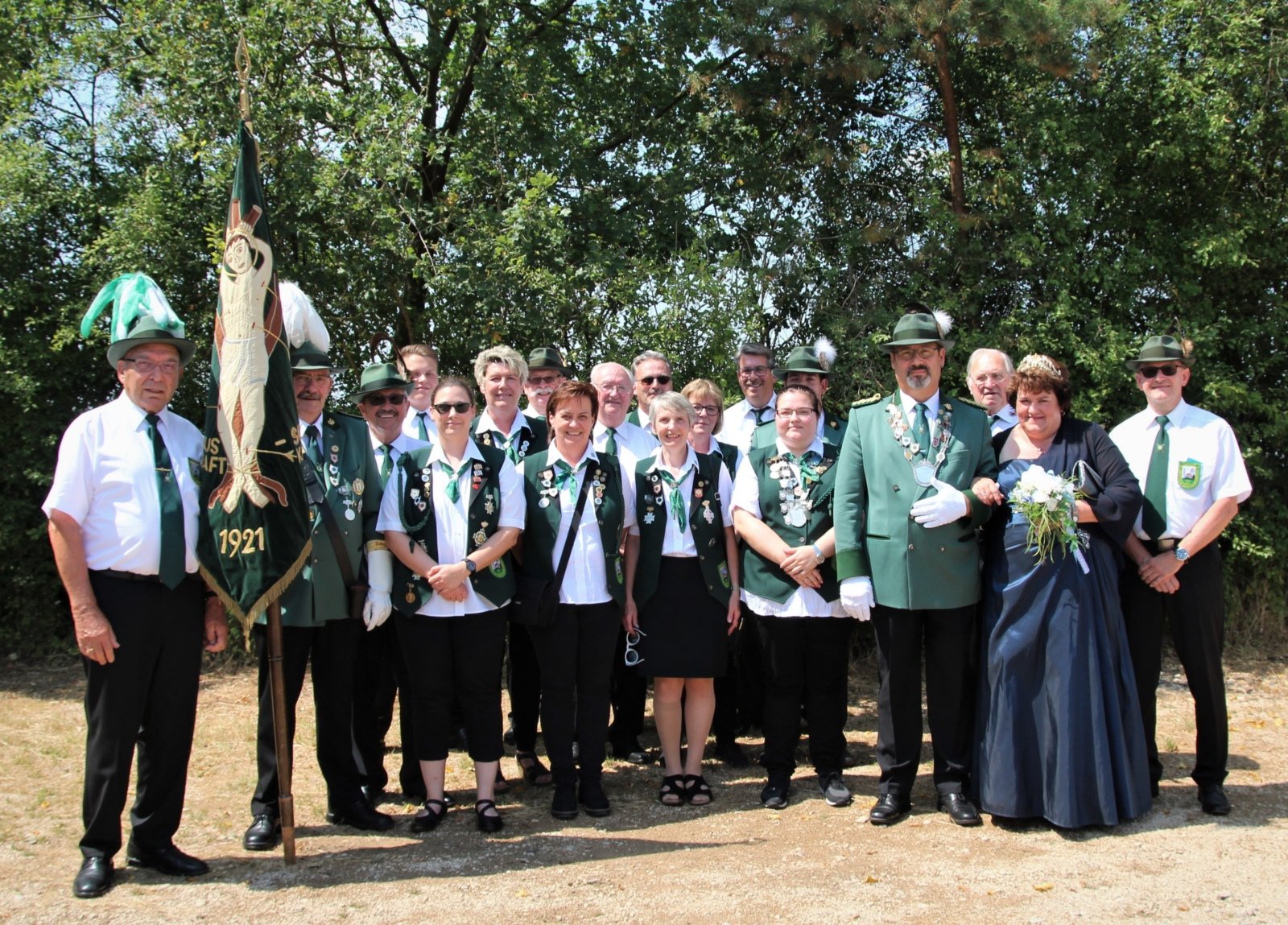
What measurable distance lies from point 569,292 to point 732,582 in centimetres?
351

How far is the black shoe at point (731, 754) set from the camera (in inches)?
253

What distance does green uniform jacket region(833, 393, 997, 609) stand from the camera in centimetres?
514

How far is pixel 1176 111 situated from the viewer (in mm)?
8742

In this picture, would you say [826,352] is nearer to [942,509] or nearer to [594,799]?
[942,509]

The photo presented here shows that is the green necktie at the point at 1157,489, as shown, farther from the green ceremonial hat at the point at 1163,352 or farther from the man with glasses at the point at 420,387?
the man with glasses at the point at 420,387

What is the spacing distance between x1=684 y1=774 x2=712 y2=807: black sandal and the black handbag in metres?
1.19

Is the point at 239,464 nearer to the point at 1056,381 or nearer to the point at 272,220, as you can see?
the point at 1056,381

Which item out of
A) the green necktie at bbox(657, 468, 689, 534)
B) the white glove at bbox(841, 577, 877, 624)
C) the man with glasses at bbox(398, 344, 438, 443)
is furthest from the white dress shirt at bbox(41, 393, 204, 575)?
the white glove at bbox(841, 577, 877, 624)

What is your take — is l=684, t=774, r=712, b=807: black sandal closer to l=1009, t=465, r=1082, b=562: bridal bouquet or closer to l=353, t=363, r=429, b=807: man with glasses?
l=353, t=363, r=429, b=807: man with glasses

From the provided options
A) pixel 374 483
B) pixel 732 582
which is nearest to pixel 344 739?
pixel 374 483

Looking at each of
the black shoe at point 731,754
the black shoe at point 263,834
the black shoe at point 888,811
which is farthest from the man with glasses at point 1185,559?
the black shoe at point 263,834

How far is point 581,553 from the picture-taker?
5395 mm

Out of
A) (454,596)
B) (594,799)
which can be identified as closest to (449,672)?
(454,596)

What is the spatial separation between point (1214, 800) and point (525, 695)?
3.59 metres
